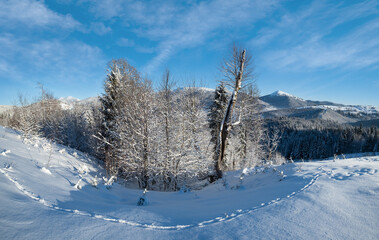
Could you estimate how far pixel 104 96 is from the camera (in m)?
14.9

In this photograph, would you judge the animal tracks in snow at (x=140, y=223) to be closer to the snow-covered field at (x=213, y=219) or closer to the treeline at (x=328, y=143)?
the snow-covered field at (x=213, y=219)

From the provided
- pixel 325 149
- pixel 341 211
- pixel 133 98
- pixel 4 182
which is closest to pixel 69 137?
pixel 133 98

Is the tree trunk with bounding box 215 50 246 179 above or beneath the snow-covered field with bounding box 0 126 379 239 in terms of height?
above

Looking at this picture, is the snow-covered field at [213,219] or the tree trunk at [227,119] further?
the tree trunk at [227,119]

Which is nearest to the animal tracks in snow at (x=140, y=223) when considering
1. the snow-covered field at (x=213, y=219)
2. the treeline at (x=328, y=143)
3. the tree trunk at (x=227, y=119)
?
the snow-covered field at (x=213, y=219)

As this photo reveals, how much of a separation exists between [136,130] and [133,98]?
6.81ft

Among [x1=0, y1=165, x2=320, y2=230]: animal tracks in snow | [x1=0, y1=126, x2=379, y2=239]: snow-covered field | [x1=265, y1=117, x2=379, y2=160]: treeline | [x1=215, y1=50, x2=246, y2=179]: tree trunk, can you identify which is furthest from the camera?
[x1=265, y1=117, x2=379, y2=160]: treeline

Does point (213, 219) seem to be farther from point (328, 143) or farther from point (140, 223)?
point (328, 143)

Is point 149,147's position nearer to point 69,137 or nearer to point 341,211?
point 341,211

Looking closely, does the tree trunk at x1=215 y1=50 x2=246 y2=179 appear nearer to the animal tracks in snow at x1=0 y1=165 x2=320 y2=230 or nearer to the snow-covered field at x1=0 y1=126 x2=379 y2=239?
the snow-covered field at x1=0 y1=126 x2=379 y2=239

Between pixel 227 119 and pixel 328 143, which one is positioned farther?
pixel 328 143

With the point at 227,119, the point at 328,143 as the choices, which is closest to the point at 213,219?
the point at 227,119

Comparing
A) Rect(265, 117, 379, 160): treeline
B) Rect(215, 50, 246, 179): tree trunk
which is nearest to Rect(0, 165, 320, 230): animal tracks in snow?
Rect(215, 50, 246, 179): tree trunk

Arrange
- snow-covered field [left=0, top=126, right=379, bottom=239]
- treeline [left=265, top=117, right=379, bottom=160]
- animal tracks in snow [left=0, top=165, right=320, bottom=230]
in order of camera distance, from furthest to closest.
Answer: treeline [left=265, top=117, right=379, bottom=160], animal tracks in snow [left=0, top=165, right=320, bottom=230], snow-covered field [left=0, top=126, right=379, bottom=239]
